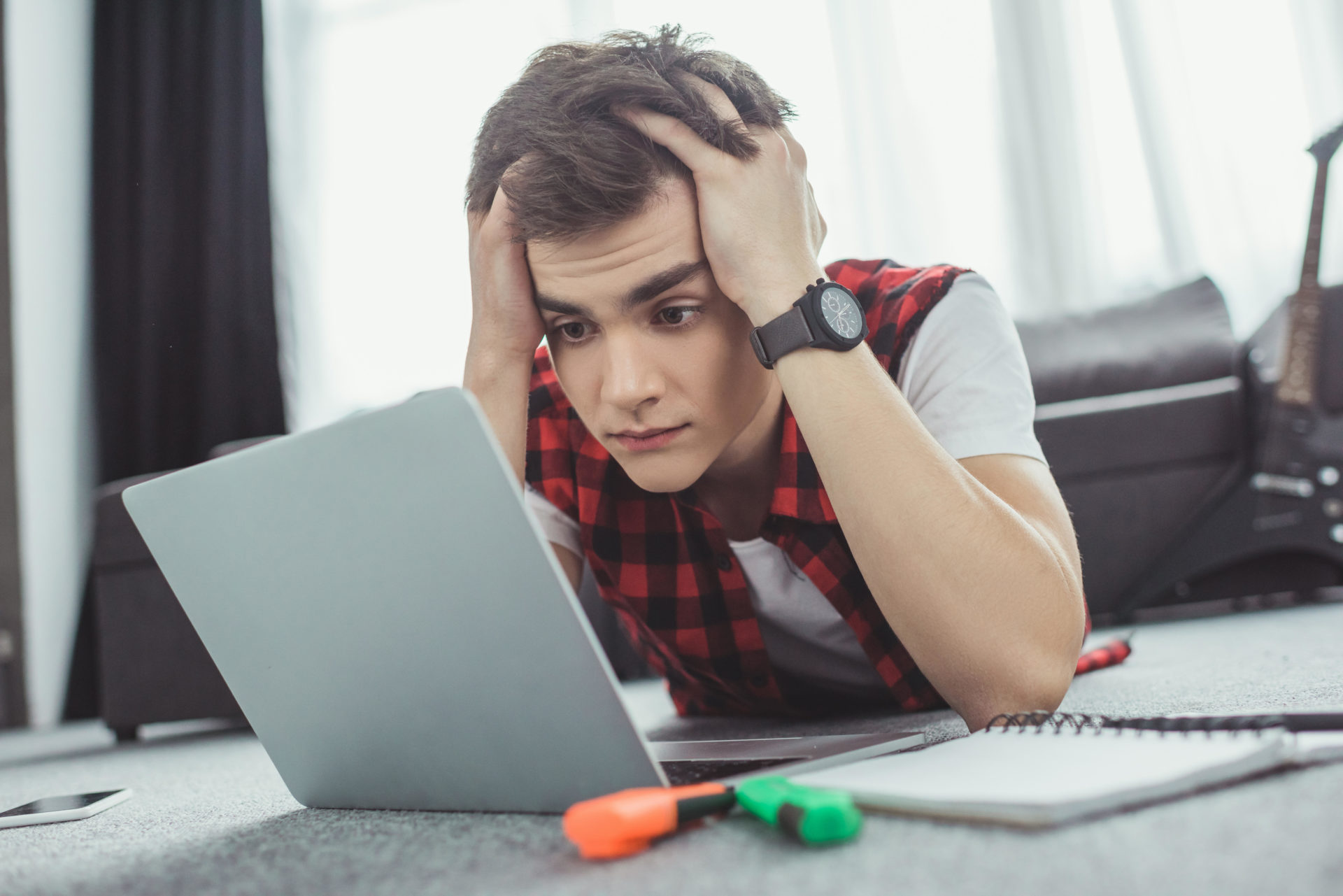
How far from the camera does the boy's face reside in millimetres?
793

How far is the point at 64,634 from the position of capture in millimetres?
2969

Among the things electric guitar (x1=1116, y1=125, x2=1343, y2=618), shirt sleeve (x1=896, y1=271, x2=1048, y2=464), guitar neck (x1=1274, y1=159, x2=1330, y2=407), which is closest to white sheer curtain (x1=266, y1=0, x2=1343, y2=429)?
guitar neck (x1=1274, y1=159, x2=1330, y2=407)

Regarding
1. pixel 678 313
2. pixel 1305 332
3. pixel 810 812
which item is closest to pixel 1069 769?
pixel 810 812

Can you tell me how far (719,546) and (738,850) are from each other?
1.81 ft

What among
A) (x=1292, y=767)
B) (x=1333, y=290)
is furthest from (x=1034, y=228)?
(x=1292, y=767)

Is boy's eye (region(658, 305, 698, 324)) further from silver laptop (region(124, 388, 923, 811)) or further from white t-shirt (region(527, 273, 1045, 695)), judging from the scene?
silver laptop (region(124, 388, 923, 811))

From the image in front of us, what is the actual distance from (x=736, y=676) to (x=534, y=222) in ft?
1.65

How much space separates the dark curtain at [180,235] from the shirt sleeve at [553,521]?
238 centimetres

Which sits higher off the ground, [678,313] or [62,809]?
[678,313]

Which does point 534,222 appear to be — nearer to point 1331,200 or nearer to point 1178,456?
point 1178,456

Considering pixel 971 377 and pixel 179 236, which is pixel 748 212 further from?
pixel 179 236

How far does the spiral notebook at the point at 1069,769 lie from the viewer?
393 millimetres

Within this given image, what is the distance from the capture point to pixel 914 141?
9.53 feet

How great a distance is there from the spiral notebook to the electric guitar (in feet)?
4.68
